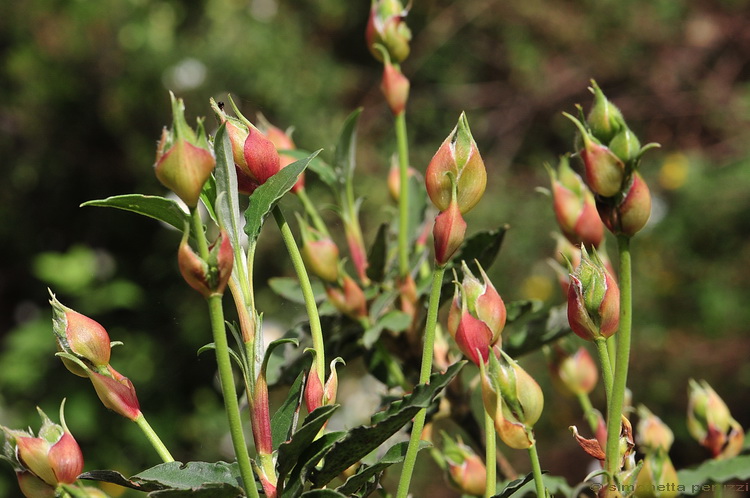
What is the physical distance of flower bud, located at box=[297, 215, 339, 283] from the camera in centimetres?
57

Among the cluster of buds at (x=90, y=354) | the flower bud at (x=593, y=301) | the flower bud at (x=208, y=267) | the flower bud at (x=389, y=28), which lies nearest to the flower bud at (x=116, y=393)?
the cluster of buds at (x=90, y=354)

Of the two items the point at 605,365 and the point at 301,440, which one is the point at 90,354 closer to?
the point at 301,440

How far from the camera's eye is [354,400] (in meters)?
2.20

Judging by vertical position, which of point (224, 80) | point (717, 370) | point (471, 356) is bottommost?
point (717, 370)

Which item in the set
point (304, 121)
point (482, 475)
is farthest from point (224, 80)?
point (482, 475)

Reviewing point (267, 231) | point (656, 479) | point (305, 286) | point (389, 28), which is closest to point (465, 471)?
point (656, 479)

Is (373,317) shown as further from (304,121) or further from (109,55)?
(109,55)

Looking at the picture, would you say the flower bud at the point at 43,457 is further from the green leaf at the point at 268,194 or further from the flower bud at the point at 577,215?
the flower bud at the point at 577,215

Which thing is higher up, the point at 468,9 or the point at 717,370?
the point at 468,9

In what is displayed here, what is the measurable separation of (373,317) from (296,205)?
0.14m

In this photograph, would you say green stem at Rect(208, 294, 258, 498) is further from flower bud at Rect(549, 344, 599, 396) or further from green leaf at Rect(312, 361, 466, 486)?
flower bud at Rect(549, 344, 599, 396)

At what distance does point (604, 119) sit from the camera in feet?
1.14

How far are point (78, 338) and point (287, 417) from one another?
0.11 meters

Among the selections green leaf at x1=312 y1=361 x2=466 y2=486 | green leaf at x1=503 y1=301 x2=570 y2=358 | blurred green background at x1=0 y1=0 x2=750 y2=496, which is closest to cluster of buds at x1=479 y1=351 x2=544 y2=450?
green leaf at x1=312 y1=361 x2=466 y2=486
